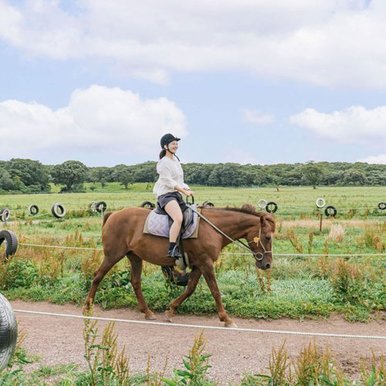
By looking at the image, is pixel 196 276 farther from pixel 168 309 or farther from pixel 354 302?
pixel 354 302

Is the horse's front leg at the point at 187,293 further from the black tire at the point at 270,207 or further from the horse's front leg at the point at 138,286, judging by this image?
the black tire at the point at 270,207

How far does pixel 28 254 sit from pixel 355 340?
789 cm

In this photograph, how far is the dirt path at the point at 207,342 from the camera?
554cm

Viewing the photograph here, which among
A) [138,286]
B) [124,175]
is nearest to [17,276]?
[138,286]

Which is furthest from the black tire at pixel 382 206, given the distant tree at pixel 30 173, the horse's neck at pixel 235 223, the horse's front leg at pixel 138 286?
the distant tree at pixel 30 173

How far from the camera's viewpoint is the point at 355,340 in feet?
21.6

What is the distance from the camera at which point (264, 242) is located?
24.5ft

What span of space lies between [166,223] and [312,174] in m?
90.0

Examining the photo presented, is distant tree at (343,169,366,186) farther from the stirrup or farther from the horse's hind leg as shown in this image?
the horse's hind leg

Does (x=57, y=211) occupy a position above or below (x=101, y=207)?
below

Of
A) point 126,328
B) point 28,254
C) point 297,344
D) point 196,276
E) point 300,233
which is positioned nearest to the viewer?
point 297,344

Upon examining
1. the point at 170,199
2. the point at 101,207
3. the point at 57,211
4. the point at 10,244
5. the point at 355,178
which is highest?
the point at 355,178

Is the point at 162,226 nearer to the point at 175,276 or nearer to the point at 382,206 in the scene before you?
the point at 175,276

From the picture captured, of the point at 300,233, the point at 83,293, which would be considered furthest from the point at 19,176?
the point at 83,293
